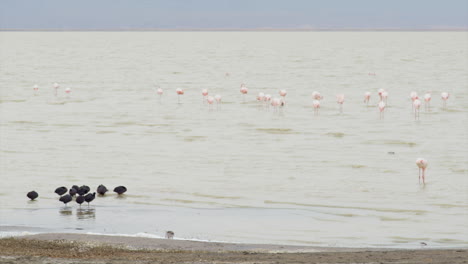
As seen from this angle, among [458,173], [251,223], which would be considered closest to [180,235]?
[251,223]

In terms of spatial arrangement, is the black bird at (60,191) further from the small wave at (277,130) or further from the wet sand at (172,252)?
the small wave at (277,130)

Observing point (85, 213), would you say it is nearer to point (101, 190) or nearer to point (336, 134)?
point (101, 190)

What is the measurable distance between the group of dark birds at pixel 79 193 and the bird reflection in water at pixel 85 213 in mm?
129

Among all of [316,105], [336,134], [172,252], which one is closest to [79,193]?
[172,252]

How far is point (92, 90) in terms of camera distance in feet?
144

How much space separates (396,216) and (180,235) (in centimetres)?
354

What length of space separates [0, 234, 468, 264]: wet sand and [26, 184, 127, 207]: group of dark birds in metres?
2.45

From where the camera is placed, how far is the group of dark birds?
1417cm

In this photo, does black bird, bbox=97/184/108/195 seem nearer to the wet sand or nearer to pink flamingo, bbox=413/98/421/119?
the wet sand

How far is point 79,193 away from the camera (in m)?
14.4

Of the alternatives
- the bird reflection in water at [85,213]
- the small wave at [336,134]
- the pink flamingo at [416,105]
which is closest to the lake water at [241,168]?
the bird reflection in water at [85,213]

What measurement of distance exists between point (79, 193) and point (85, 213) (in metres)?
0.60

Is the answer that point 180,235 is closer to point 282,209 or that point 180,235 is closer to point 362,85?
point 282,209

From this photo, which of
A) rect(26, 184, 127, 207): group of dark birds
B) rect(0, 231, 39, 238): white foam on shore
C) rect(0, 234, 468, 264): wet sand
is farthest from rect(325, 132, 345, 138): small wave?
rect(0, 231, 39, 238): white foam on shore
